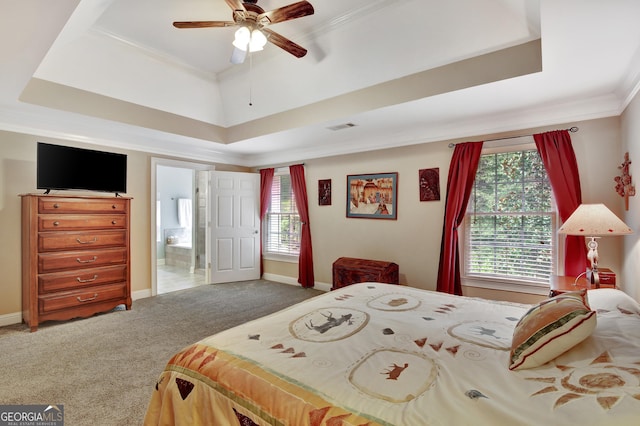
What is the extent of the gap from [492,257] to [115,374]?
404 cm

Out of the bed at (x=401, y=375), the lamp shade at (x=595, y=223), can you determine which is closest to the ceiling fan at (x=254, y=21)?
the bed at (x=401, y=375)

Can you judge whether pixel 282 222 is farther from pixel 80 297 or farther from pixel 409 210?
pixel 80 297

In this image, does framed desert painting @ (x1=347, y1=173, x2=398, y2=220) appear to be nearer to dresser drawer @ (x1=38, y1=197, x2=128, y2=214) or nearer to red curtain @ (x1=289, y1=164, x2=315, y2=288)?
red curtain @ (x1=289, y1=164, x2=315, y2=288)

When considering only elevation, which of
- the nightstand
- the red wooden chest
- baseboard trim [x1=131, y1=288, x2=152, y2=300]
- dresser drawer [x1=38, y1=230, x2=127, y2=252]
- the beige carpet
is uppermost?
dresser drawer [x1=38, y1=230, x2=127, y2=252]

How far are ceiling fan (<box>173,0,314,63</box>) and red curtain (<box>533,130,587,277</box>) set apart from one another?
2.86m

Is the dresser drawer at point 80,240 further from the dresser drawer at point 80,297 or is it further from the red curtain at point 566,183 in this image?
the red curtain at point 566,183

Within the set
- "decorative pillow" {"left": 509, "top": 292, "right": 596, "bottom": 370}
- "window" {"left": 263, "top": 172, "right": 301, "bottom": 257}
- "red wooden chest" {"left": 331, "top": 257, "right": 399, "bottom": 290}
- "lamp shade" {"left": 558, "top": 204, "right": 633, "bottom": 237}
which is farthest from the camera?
"window" {"left": 263, "top": 172, "right": 301, "bottom": 257}

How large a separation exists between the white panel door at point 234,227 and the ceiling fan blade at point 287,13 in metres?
3.53

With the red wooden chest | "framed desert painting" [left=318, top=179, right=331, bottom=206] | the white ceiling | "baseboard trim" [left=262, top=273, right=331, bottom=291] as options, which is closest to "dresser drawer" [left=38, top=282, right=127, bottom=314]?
the white ceiling

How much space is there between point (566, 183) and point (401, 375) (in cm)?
319

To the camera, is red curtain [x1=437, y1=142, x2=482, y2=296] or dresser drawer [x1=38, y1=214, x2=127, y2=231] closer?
dresser drawer [x1=38, y1=214, x2=127, y2=231]

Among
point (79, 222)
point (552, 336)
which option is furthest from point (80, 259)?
point (552, 336)

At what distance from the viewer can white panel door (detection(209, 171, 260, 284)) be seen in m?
5.55

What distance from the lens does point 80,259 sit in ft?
12.1
